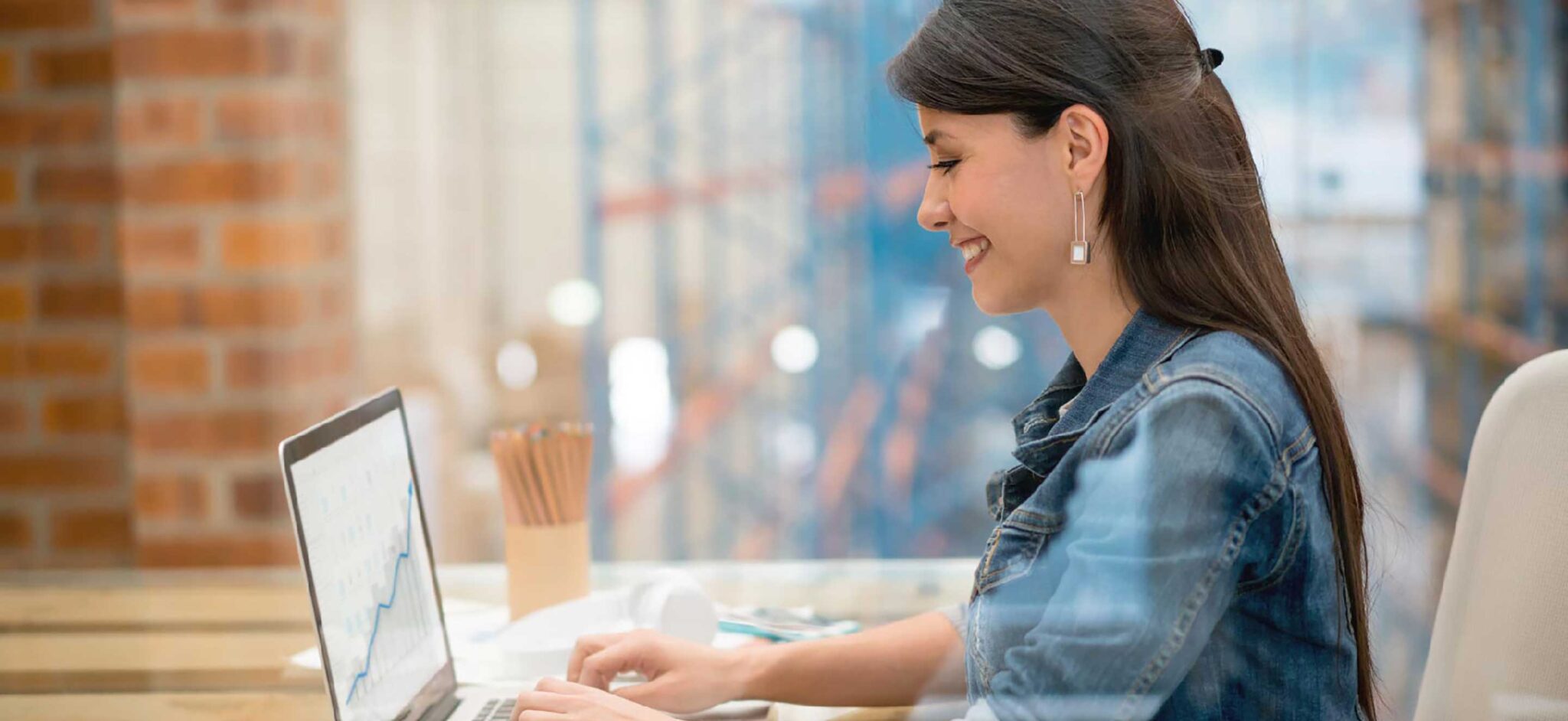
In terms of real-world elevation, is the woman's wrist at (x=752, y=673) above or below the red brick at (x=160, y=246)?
below

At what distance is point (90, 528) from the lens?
1.71 metres

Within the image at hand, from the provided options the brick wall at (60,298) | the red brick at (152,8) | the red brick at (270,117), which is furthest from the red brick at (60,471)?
the red brick at (152,8)

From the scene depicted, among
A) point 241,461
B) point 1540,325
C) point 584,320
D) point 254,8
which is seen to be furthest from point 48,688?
point 1540,325

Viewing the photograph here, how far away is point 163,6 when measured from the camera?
1.70 meters

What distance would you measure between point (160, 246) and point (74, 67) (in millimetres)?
257

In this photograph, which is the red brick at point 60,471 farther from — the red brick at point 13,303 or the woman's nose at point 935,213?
the woman's nose at point 935,213

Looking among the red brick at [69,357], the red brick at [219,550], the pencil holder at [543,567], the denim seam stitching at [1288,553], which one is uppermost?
the red brick at [69,357]

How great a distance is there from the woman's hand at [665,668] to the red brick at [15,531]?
107 cm

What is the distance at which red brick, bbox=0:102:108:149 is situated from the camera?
1.66m

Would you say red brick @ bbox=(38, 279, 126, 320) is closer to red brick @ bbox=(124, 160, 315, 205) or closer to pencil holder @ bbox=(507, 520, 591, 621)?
red brick @ bbox=(124, 160, 315, 205)

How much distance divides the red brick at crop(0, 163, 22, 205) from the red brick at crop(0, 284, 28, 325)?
12 centimetres

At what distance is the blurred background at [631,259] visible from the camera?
1.69 m

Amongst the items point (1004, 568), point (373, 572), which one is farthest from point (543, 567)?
point (1004, 568)

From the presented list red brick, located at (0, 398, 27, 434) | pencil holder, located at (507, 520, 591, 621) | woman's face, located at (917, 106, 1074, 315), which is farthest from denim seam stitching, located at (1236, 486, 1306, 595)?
red brick, located at (0, 398, 27, 434)
